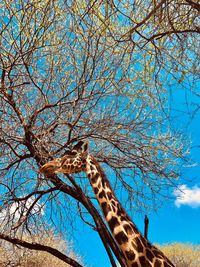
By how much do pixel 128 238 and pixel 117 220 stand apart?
0.24 meters

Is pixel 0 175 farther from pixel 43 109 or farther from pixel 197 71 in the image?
pixel 197 71

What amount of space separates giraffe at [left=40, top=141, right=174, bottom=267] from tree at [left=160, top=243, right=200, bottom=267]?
11368 mm

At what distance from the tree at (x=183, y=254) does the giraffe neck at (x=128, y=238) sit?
11.8 meters

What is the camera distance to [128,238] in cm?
379

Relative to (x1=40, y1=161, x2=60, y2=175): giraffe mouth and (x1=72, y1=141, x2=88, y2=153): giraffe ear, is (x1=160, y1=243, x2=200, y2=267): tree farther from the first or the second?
(x1=40, y1=161, x2=60, y2=175): giraffe mouth

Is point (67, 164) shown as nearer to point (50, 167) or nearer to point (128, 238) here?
point (50, 167)

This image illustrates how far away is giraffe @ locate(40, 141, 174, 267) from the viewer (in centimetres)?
371

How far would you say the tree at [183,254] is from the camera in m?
15.5

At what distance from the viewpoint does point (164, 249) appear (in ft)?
54.6

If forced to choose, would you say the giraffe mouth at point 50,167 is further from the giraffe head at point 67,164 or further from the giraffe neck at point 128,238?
the giraffe neck at point 128,238

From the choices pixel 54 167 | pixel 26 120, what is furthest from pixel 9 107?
pixel 54 167

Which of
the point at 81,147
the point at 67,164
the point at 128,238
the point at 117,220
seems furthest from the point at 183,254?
the point at 128,238

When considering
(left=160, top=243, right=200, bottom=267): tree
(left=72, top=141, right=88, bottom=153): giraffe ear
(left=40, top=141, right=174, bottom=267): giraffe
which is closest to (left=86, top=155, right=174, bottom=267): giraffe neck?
(left=40, top=141, right=174, bottom=267): giraffe

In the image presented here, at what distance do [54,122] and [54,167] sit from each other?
1.40m
